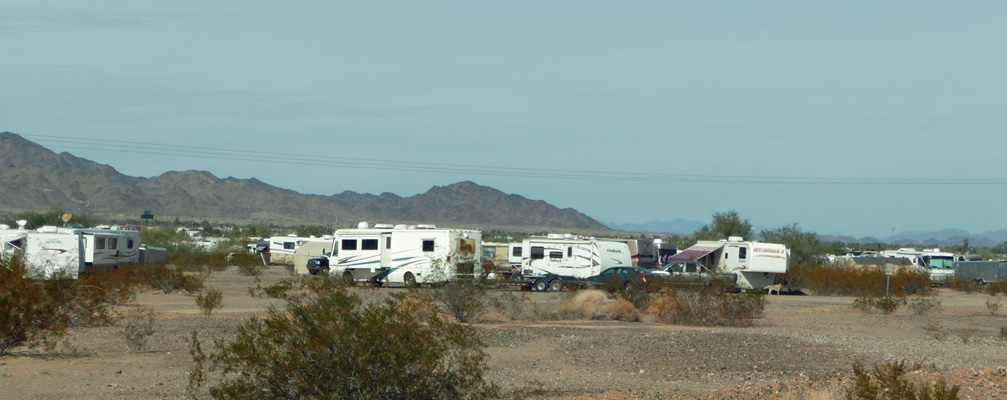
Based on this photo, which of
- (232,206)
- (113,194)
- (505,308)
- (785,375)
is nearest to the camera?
(785,375)

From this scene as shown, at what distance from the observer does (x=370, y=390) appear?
729 centimetres

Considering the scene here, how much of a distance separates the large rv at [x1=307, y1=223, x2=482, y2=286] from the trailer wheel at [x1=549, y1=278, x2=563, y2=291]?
282cm

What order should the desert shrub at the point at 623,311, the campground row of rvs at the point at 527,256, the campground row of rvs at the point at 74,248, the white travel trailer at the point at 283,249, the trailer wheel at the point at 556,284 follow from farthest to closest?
the white travel trailer at the point at 283,249 → the trailer wheel at the point at 556,284 → the campground row of rvs at the point at 527,256 → the campground row of rvs at the point at 74,248 → the desert shrub at the point at 623,311

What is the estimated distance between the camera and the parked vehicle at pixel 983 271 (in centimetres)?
4609

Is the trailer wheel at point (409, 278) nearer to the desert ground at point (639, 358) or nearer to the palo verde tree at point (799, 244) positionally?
the desert ground at point (639, 358)

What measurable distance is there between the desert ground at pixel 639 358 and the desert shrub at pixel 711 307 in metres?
0.53

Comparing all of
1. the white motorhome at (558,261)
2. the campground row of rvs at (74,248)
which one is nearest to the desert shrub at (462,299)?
the white motorhome at (558,261)

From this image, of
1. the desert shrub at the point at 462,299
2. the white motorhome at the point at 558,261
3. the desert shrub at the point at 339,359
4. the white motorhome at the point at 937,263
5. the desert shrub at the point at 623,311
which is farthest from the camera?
the white motorhome at the point at 937,263

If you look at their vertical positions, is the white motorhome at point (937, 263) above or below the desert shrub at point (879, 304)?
above

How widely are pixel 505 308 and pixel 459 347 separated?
46.1 feet

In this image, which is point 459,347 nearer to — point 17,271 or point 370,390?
point 370,390

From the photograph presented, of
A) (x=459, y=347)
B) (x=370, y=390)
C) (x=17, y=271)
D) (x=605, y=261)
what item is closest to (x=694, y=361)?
(x=459, y=347)

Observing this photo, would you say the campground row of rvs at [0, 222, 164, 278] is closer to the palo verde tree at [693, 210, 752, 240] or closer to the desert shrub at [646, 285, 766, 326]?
the desert shrub at [646, 285, 766, 326]

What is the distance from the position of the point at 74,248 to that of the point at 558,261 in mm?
16750
